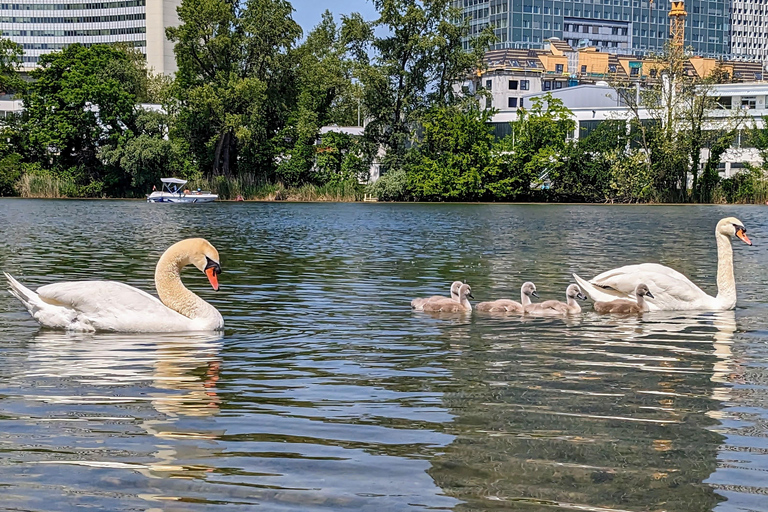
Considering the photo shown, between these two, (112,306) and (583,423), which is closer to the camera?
(583,423)

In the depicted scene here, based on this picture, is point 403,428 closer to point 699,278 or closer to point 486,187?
point 699,278

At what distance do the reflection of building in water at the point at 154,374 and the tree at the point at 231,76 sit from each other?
219 feet

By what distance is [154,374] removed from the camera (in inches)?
363

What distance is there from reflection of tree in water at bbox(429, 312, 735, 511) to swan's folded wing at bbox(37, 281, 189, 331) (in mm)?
3487

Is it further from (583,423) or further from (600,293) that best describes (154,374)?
(600,293)

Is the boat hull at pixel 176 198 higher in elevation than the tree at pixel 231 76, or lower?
lower

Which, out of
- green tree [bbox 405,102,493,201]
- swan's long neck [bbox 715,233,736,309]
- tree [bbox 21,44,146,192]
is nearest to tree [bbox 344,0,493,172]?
green tree [bbox 405,102,493,201]

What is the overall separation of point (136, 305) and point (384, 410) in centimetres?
481

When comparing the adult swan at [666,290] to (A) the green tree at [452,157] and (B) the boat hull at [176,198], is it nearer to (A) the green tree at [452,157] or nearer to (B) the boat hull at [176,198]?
(B) the boat hull at [176,198]

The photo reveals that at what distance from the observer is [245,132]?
252 feet

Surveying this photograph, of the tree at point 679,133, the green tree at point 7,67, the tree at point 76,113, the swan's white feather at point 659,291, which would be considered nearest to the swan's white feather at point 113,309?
the swan's white feather at point 659,291

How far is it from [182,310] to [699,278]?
11.6m

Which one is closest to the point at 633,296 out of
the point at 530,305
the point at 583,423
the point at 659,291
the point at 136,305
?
the point at 659,291

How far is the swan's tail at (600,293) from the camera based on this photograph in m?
15.0
